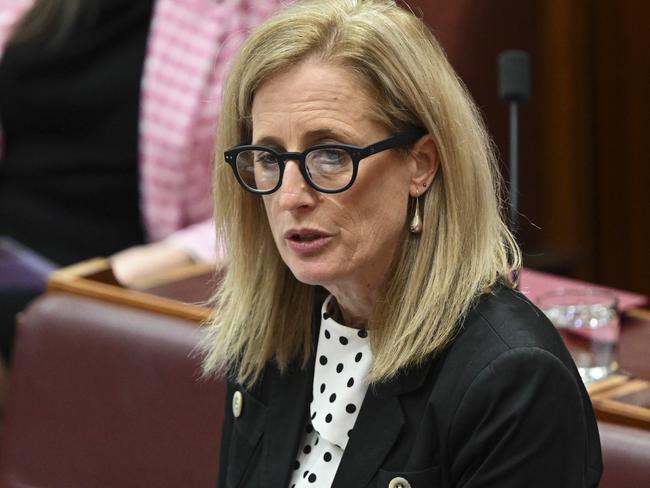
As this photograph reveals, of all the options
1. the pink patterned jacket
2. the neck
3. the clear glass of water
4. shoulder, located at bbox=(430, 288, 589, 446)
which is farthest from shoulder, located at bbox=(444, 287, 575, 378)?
the pink patterned jacket

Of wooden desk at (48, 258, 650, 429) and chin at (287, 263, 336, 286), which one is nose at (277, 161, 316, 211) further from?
wooden desk at (48, 258, 650, 429)

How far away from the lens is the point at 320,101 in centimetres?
107

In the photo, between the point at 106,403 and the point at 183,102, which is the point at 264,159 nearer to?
the point at 106,403

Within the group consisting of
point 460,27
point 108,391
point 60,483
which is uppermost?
point 460,27

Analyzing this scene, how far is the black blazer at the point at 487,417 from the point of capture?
100cm

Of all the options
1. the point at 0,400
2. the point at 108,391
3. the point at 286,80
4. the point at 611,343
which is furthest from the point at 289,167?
the point at 0,400

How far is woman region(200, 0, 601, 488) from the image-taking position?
1.02 metres

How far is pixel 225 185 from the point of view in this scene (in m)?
1.22

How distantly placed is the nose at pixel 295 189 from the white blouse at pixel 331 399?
159 mm

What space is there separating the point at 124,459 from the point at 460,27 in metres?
1.11

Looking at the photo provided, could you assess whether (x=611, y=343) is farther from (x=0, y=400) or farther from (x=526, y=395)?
(x=0, y=400)

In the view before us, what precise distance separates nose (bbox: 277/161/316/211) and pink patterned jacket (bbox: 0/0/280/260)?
3.46ft

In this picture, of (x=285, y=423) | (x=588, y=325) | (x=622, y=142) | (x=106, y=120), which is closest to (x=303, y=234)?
(x=285, y=423)

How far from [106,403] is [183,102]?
0.72m
